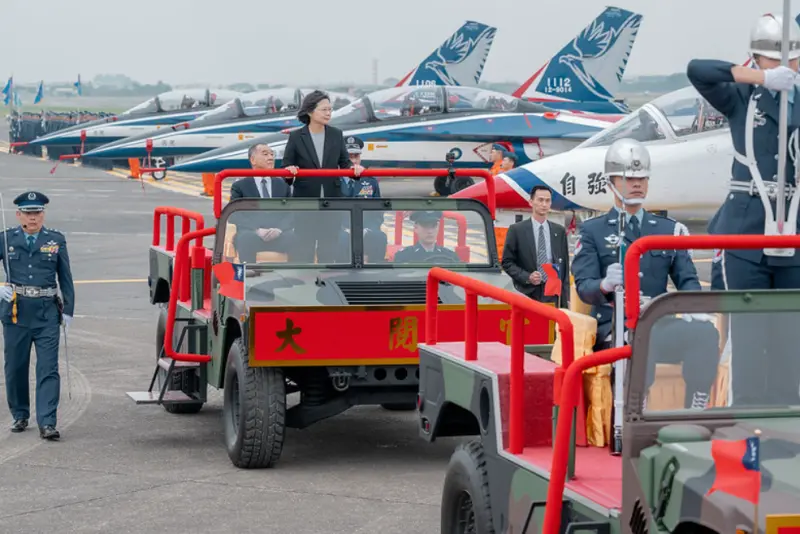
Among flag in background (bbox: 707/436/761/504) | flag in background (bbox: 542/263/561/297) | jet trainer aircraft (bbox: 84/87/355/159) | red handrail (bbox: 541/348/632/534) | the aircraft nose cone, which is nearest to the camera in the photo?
flag in background (bbox: 707/436/761/504)

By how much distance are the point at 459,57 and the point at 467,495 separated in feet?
143

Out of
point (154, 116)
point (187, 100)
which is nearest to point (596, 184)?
point (187, 100)

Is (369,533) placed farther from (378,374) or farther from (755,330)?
(755,330)

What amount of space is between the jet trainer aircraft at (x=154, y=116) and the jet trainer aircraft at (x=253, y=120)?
316cm

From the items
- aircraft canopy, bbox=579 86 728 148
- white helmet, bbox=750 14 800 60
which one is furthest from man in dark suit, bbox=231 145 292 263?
aircraft canopy, bbox=579 86 728 148

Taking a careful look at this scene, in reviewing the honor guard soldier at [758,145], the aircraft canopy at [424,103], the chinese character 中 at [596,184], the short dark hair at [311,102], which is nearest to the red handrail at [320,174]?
the short dark hair at [311,102]

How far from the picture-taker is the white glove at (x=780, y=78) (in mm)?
6504

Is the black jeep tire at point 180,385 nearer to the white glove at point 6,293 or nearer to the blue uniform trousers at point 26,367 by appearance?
the blue uniform trousers at point 26,367

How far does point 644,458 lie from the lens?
4.84 meters

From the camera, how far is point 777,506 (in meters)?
4.36

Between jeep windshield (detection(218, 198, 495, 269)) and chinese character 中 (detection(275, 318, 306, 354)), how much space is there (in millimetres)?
1133

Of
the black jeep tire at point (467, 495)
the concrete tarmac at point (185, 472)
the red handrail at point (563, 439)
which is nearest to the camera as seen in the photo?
the red handrail at point (563, 439)

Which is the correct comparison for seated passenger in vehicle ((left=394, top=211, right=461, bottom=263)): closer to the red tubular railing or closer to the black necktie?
the black necktie

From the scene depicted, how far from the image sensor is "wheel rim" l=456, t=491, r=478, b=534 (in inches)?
257
